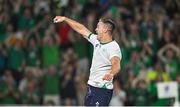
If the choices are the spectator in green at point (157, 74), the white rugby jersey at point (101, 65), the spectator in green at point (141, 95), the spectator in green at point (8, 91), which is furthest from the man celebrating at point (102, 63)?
the spectator in green at point (8, 91)

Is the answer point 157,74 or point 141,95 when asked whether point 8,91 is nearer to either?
point 141,95

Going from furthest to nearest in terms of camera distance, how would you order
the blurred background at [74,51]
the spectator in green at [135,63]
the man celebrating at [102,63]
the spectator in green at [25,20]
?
1. the spectator in green at [25,20]
2. the spectator in green at [135,63]
3. the blurred background at [74,51]
4. the man celebrating at [102,63]

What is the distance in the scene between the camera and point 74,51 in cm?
1945

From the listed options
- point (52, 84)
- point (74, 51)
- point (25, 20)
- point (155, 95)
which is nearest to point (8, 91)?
point (52, 84)

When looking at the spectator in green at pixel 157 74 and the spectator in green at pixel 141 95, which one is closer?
the spectator in green at pixel 141 95

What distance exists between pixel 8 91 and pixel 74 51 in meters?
2.16

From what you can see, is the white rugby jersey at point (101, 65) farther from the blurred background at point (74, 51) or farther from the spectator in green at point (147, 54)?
the spectator in green at point (147, 54)

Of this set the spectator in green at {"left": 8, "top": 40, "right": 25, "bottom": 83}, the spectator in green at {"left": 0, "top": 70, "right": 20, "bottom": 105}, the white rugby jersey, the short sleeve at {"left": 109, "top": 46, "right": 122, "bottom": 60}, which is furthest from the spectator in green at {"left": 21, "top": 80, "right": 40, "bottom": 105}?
the short sleeve at {"left": 109, "top": 46, "right": 122, "bottom": 60}

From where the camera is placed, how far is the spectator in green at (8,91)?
18664 millimetres

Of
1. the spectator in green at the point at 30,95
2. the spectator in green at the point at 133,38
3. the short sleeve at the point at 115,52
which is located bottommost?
the spectator in green at the point at 30,95

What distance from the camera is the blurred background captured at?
18.5m

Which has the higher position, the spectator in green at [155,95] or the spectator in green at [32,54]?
the spectator in green at [32,54]

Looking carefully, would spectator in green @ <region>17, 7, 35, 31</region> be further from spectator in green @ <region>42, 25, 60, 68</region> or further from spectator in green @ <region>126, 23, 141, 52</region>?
spectator in green @ <region>126, 23, 141, 52</region>

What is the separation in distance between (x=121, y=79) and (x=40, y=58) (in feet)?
7.77
